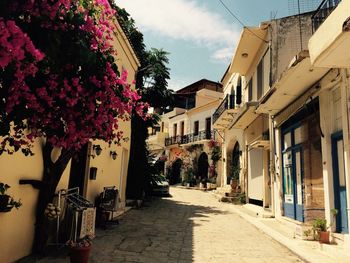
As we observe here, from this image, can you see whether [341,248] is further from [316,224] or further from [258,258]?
[258,258]

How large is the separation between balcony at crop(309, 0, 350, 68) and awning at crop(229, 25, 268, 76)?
7.96m

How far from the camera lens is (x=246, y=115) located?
15914 mm

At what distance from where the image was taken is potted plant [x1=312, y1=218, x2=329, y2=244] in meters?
7.54

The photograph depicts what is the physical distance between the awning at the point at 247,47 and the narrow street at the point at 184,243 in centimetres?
777

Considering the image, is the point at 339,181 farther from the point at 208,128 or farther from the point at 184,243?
the point at 208,128

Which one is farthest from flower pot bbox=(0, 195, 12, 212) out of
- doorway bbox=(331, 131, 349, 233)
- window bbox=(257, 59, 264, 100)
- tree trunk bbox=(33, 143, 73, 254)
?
window bbox=(257, 59, 264, 100)

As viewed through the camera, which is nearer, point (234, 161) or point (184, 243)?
point (184, 243)

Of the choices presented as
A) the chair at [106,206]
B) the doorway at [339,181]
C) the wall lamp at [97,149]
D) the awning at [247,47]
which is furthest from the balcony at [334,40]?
the awning at [247,47]

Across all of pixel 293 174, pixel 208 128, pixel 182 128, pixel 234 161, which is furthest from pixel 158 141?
pixel 293 174

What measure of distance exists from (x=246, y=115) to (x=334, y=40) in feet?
34.5

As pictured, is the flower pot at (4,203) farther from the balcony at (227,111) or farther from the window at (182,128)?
the window at (182,128)

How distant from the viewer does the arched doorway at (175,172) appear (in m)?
38.4

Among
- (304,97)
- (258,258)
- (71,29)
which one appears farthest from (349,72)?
(71,29)

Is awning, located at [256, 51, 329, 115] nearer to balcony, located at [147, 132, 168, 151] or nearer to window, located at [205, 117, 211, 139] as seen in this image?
window, located at [205, 117, 211, 139]
